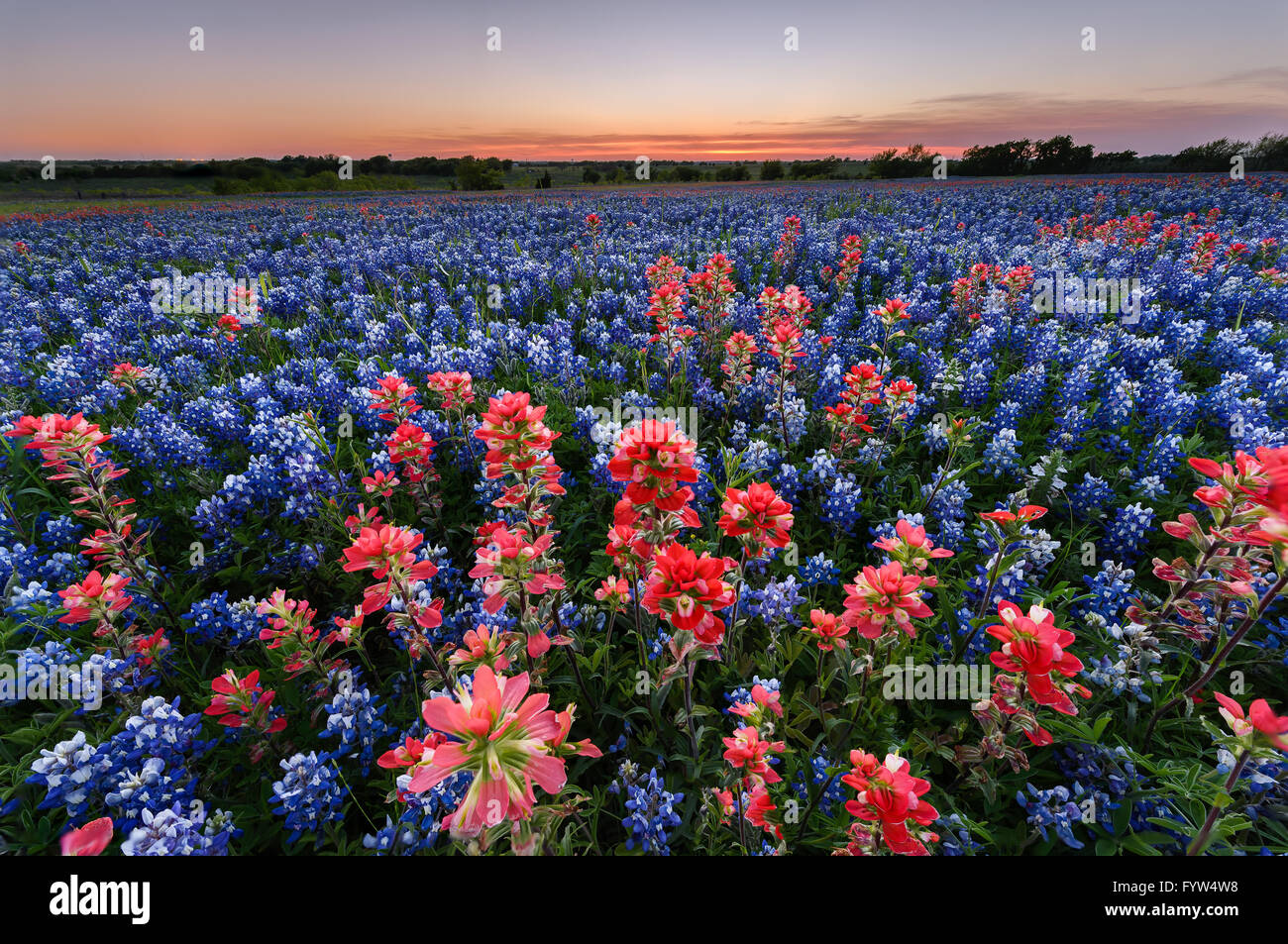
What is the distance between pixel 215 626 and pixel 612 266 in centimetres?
867

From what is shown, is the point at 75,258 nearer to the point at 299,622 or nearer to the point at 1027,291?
the point at 299,622

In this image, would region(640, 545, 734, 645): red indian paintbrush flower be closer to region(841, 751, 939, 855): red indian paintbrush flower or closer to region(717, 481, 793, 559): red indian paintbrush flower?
region(717, 481, 793, 559): red indian paintbrush flower

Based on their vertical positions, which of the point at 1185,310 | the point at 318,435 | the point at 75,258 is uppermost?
the point at 75,258

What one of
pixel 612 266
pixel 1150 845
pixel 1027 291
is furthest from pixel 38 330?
pixel 1027 291

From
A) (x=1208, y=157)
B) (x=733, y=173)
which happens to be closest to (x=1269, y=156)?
(x=1208, y=157)

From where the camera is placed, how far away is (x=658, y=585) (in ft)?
5.75

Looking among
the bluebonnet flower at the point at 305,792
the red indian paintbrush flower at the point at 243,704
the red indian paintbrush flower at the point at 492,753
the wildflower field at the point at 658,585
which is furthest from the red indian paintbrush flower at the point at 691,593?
the red indian paintbrush flower at the point at 243,704

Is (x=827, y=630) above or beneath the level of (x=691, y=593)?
beneath

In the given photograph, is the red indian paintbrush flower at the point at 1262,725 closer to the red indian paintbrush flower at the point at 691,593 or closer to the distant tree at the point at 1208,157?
the red indian paintbrush flower at the point at 691,593

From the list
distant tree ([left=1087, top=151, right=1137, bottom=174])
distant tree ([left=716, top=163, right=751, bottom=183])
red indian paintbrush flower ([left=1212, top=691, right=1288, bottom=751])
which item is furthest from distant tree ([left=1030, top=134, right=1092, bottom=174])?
red indian paintbrush flower ([left=1212, top=691, right=1288, bottom=751])

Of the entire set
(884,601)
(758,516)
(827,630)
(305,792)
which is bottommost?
(305,792)

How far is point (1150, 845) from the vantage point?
2.15 meters

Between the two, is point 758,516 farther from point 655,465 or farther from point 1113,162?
point 1113,162
